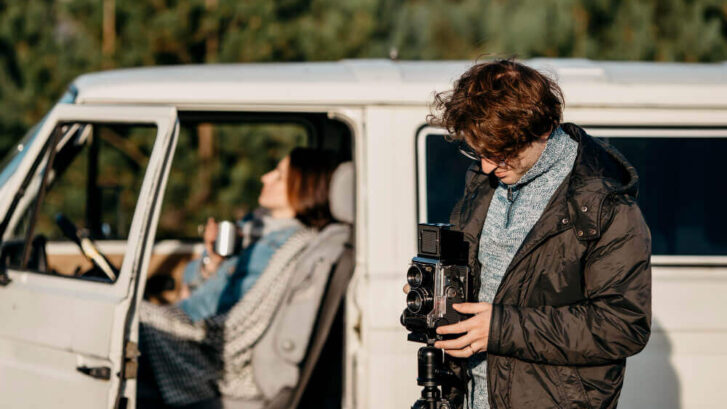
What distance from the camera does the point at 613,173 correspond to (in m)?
2.24

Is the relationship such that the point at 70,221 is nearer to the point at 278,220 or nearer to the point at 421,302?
the point at 278,220

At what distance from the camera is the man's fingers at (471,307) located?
217cm

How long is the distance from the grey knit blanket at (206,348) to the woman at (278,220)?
0.93 feet

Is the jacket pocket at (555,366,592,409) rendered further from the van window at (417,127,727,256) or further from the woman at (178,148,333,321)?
the woman at (178,148,333,321)

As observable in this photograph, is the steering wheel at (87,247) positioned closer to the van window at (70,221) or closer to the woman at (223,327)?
the van window at (70,221)

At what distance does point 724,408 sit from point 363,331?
1.49 meters

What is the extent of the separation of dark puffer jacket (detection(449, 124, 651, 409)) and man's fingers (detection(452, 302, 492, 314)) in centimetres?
4

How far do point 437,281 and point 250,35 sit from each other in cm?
744

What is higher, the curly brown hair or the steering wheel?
the curly brown hair

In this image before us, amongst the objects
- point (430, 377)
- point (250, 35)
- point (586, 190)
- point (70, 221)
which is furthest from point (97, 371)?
point (250, 35)

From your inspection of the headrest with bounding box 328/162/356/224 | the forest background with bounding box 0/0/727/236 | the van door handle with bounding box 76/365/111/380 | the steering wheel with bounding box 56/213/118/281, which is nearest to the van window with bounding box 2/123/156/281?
the steering wheel with bounding box 56/213/118/281

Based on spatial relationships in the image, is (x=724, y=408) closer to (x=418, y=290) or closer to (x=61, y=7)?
(x=418, y=290)

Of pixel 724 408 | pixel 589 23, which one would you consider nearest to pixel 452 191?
pixel 724 408

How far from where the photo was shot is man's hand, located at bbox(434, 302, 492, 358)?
7.06 ft
